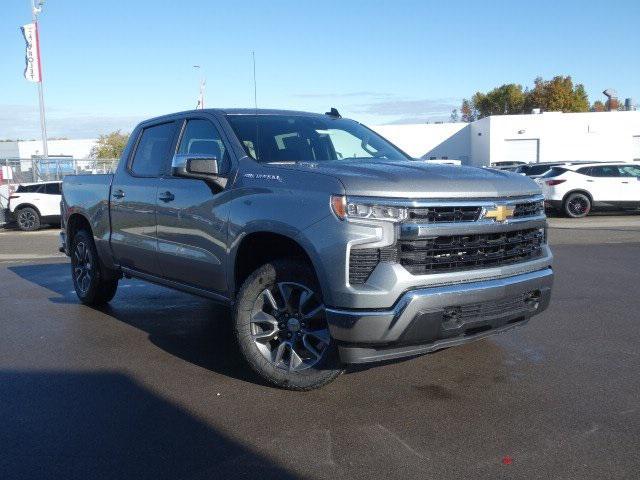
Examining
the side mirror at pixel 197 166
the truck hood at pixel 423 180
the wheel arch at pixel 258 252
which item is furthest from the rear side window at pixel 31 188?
the truck hood at pixel 423 180

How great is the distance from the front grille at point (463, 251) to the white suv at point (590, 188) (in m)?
15.9

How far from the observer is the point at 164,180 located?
5.73m

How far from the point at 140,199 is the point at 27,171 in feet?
73.9

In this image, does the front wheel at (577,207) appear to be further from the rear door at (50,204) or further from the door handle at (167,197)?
the door handle at (167,197)

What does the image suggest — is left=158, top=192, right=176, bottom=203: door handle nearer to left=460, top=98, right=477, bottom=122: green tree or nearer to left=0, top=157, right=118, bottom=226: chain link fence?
left=0, top=157, right=118, bottom=226: chain link fence

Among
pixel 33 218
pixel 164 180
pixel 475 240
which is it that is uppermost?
pixel 164 180

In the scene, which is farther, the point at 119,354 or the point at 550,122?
the point at 550,122

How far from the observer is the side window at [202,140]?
5286mm

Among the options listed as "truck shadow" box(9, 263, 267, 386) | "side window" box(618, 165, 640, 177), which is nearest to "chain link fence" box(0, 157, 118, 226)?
"truck shadow" box(9, 263, 267, 386)

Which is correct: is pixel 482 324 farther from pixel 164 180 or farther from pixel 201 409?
pixel 164 180

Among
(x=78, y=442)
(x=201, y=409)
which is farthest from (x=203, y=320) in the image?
(x=78, y=442)

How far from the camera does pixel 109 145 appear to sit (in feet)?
221

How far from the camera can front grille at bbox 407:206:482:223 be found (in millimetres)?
4023

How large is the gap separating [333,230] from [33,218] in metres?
17.9
